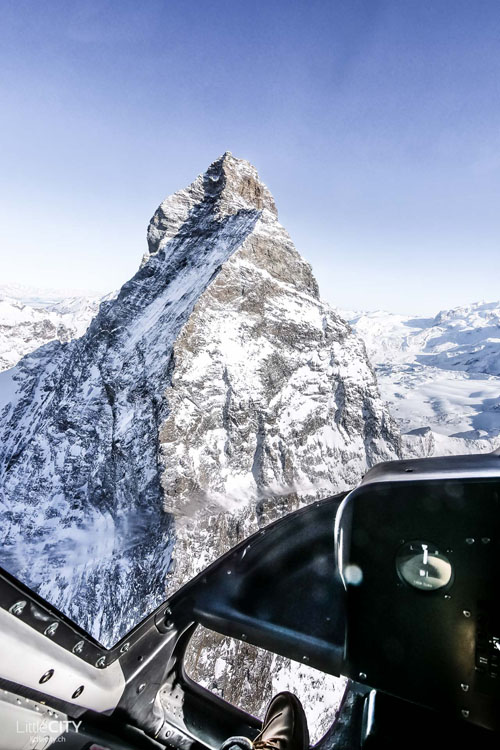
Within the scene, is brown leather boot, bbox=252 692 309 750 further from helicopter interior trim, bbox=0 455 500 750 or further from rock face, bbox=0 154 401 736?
rock face, bbox=0 154 401 736

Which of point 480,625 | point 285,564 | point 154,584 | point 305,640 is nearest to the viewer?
point 480,625

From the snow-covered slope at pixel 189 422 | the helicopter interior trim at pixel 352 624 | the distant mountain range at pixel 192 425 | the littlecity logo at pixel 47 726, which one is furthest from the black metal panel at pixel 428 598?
the snow-covered slope at pixel 189 422

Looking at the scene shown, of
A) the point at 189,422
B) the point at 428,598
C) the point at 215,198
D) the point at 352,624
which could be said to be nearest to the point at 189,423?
the point at 189,422

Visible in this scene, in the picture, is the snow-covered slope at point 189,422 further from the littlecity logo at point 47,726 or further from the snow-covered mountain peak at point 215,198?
the littlecity logo at point 47,726

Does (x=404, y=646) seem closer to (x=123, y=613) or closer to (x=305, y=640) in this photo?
(x=305, y=640)

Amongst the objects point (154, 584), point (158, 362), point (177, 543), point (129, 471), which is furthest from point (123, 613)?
point (158, 362)

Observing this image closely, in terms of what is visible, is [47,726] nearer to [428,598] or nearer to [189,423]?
[428,598]
